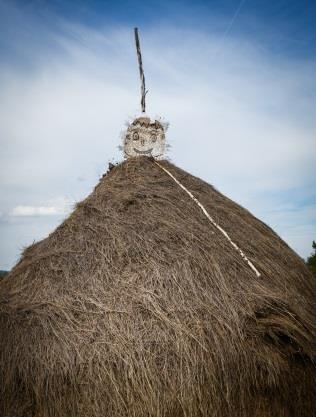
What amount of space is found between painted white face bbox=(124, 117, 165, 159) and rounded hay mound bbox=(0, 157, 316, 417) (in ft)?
6.22

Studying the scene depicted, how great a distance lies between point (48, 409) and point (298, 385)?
2687 mm

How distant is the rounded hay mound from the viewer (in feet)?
11.1

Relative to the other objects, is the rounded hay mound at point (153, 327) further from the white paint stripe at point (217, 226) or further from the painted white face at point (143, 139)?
the painted white face at point (143, 139)

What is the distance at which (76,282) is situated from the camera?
13.9 ft

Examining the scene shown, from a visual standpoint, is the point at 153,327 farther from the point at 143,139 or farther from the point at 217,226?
the point at 143,139

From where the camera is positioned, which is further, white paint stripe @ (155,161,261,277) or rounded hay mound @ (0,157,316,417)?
white paint stripe @ (155,161,261,277)

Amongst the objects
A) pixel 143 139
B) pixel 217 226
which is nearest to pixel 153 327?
pixel 217 226

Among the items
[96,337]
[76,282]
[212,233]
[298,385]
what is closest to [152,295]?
[96,337]

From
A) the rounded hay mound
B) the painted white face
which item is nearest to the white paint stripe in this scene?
the rounded hay mound

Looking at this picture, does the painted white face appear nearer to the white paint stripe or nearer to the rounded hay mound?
the white paint stripe

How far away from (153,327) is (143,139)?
4.01 m

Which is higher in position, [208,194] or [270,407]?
[208,194]

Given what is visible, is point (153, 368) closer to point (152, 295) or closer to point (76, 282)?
point (152, 295)

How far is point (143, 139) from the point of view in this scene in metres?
6.70
